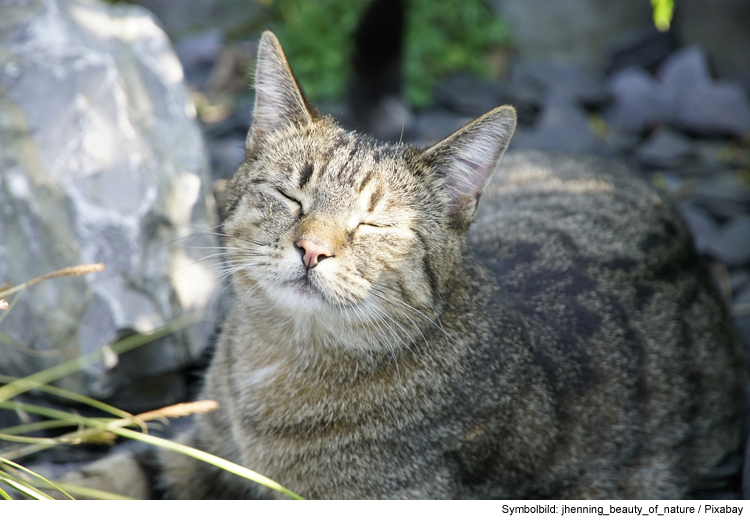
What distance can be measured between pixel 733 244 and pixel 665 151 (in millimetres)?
929

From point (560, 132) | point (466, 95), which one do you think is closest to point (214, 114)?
point (466, 95)

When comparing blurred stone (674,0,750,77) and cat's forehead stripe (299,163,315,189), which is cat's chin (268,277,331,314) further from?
blurred stone (674,0,750,77)

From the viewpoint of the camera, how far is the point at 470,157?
2449 mm

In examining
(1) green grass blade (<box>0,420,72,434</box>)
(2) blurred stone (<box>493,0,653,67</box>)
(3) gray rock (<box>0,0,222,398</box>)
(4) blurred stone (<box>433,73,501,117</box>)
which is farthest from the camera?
(2) blurred stone (<box>493,0,653,67</box>)

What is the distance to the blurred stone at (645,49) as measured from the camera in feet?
18.1

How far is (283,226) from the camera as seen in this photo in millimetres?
2352

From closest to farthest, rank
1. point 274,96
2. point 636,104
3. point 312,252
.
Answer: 1. point 312,252
2. point 274,96
3. point 636,104

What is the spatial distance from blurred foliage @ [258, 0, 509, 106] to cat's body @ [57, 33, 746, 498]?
2.45 m

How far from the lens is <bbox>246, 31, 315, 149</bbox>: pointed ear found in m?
2.55

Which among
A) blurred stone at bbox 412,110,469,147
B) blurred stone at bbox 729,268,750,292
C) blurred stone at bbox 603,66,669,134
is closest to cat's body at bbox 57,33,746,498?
blurred stone at bbox 729,268,750,292

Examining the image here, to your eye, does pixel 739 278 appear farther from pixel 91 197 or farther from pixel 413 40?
pixel 91 197

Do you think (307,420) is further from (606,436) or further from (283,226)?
(606,436)

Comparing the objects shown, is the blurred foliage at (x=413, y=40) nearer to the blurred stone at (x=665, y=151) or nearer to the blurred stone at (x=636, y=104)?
the blurred stone at (x=636, y=104)

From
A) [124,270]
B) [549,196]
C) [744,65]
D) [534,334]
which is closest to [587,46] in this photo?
[744,65]
